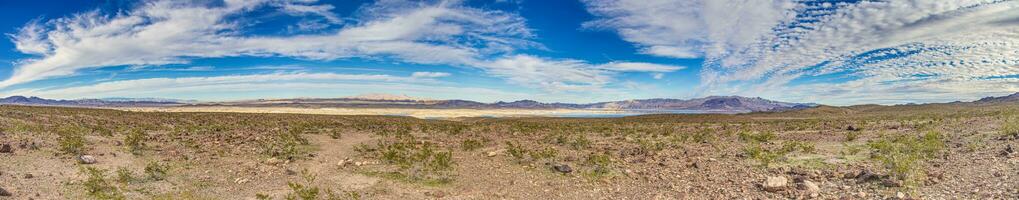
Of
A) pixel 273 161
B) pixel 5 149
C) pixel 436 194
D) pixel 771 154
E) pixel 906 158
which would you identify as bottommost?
pixel 436 194

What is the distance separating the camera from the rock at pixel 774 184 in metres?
9.71

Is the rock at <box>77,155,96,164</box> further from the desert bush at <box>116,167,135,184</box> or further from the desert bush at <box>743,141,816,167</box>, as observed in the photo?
the desert bush at <box>743,141,816,167</box>

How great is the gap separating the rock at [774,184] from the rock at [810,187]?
1.11ft

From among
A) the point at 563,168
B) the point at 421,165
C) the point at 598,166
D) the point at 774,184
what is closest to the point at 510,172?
the point at 563,168

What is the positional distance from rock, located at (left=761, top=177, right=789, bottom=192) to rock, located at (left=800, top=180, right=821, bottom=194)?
1.11 ft

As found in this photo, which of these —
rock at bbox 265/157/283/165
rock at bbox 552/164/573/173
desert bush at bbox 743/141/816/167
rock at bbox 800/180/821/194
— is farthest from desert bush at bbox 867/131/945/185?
rock at bbox 265/157/283/165

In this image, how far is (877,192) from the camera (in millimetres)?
8836

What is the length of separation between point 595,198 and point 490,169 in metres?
4.72

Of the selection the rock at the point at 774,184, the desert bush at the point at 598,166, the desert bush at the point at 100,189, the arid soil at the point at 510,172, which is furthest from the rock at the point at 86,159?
the rock at the point at 774,184

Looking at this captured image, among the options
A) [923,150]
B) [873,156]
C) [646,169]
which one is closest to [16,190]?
[646,169]

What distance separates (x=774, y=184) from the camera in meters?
9.84

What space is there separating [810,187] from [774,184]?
642 millimetres

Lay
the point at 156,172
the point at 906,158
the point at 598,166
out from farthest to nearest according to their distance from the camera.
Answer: the point at 598,166
the point at 156,172
the point at 906,158

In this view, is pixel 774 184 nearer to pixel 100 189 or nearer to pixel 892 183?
pixel 892 183
